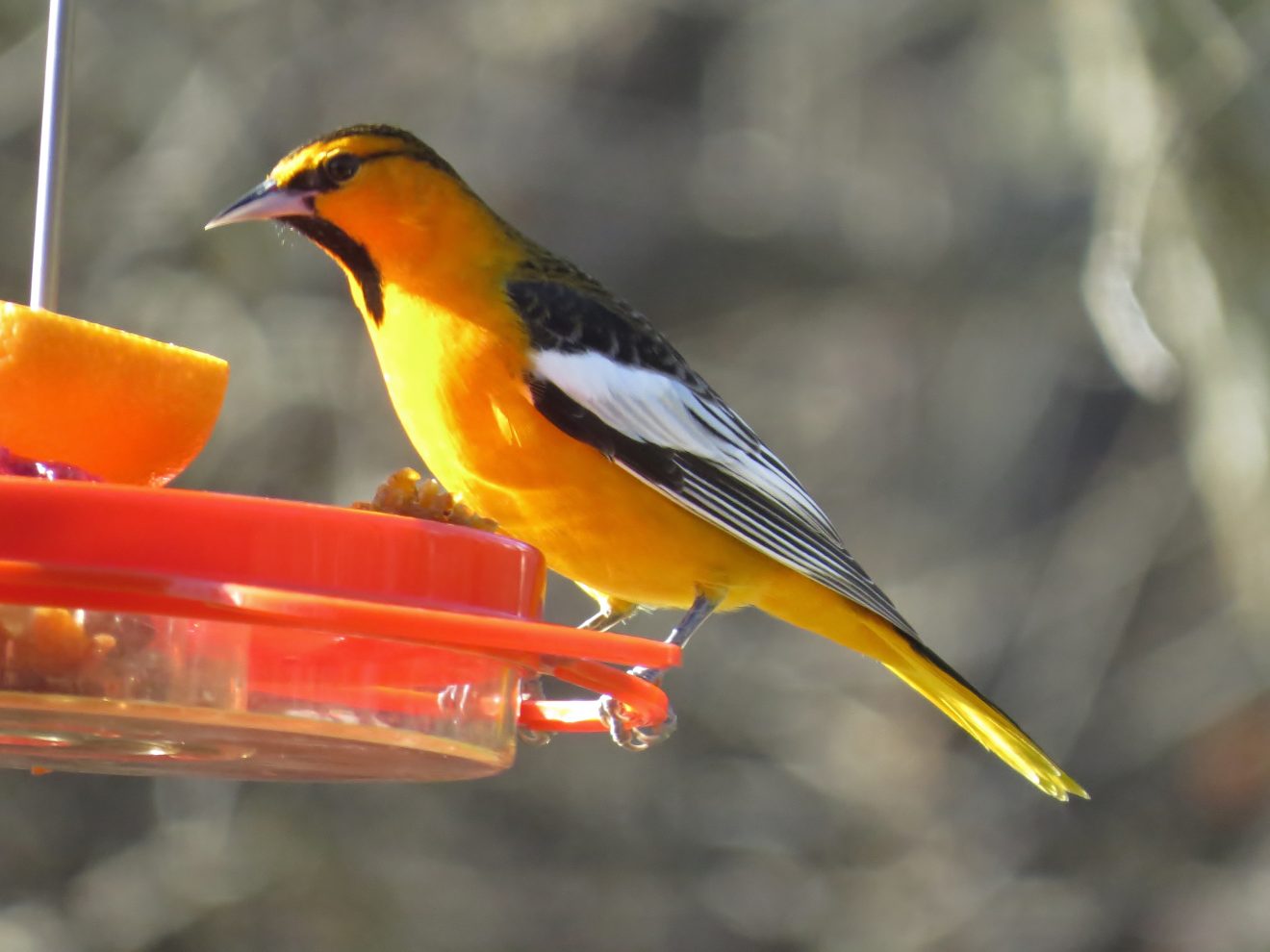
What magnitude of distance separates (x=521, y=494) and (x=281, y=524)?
123 cm

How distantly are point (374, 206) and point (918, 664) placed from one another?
1.52m

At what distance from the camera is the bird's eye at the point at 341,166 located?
3.39m

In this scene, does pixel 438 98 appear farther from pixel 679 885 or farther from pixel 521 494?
pixel 521 494

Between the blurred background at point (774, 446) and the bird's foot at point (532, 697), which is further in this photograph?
the blurred background at point (774, 446)

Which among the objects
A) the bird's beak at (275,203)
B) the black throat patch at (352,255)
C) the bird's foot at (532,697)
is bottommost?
the bird's foot at (532,697)

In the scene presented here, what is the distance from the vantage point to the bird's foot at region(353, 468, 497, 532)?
2.25 meters

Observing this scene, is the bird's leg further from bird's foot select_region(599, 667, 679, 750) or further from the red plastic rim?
the red plastic rim

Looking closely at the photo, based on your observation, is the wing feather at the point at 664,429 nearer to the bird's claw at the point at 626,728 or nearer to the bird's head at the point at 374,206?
the bird's head at the point at 374,206

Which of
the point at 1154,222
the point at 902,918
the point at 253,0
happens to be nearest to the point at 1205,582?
the point at 902,918

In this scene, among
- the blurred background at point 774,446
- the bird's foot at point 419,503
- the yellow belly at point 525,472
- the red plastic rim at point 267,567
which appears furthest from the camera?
the blurred background at point 774,446

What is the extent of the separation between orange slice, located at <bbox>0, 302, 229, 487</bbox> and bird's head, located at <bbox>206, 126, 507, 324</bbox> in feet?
3.02

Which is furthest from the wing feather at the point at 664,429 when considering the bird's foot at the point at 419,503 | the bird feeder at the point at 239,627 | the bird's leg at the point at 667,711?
the bird's foot at the point at 419,503

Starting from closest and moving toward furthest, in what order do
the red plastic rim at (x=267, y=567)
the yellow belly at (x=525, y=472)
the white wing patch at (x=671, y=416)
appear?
the red plastic rim at (x=267, y=567), the yellow belly at (x=525, y=472), the white wing patch at (x=671, y=416)

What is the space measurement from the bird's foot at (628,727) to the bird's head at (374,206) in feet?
3.03
